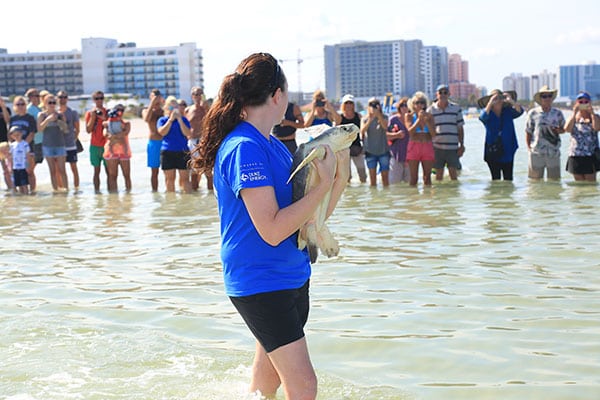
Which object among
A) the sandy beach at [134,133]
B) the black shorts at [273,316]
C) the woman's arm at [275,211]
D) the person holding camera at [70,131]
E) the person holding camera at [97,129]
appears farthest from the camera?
the sandy beach at [134,133]

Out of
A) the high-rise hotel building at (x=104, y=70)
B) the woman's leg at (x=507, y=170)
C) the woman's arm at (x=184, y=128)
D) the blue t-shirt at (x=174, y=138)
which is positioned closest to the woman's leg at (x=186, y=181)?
the blue t-shirt at (x=174, y=138)

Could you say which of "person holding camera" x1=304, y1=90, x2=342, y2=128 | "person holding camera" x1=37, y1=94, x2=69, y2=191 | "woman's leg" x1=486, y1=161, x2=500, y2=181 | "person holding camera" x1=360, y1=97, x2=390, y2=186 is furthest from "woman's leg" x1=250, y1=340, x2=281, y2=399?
"person holding camera" x1=37, y1=94, x2=69, y2=191

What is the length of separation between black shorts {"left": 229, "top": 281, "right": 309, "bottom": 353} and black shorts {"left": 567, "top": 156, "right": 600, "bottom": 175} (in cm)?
1204

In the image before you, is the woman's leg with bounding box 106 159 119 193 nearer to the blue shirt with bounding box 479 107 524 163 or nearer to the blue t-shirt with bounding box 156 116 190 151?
the blue t-shirt with bounding box 156 116 190 151

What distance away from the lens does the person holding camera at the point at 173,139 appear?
14930 mm

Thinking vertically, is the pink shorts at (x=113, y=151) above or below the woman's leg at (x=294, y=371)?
above

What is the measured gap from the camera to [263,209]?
130 inches

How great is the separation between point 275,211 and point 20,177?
13824mm

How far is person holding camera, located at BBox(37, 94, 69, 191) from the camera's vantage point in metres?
16.4

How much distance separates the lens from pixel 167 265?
840 cm

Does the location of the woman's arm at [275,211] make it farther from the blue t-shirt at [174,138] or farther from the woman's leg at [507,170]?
the woman's leg at [507,170]

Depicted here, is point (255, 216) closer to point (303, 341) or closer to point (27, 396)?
point (303, 341)

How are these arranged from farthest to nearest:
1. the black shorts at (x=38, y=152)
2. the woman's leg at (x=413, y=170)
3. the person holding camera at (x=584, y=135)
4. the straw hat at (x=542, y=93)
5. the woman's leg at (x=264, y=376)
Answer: the black shorts at (x=38, y=152) < the woman's leg at (x=413, y=170) < the straw hat at (x=542, y=93) < the person holding camera at (x=584, y=135) < the woman's leg at (x=264, y=376)

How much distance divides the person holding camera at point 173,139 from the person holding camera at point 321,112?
2259 mm
